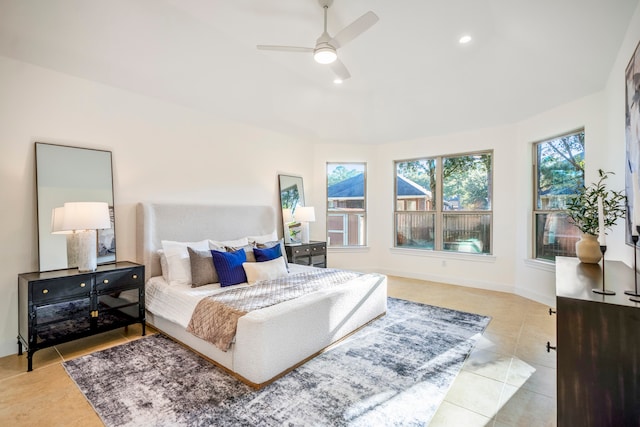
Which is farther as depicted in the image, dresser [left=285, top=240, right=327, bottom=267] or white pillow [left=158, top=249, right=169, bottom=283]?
dresser [left=285, top=240, right=327, bottom=267]

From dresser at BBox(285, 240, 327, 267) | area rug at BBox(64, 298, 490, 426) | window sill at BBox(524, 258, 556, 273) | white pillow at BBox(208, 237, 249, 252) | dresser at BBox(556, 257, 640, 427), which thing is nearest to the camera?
dresser at BBox(556, 257, 640, 427)

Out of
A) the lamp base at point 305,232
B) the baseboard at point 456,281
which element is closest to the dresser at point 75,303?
the lamp base at point 305,232

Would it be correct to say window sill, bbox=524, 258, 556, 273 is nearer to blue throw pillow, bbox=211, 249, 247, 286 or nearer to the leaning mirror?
blue throw pillow, bbox=211, 249, 247, 286

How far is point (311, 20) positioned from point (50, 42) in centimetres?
239

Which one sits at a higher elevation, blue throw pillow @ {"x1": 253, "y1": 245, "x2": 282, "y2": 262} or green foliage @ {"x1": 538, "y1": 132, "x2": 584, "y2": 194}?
green foliage @ {"x1": 538, "y1": 132, "x2": 584, "y2": 194}

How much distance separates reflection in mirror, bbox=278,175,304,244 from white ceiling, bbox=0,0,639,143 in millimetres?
1179

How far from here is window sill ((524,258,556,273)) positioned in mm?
4227

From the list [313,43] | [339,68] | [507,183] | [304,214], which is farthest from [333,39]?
[507,183]

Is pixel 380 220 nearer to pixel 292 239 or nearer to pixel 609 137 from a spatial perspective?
pixel 292 239

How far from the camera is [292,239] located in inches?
214

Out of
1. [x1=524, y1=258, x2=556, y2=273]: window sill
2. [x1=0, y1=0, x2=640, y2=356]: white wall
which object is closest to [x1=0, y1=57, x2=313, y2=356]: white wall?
[x1=0, y1=0, x2=640, y2=356]: white wall

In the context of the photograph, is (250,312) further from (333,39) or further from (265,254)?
(333,39)

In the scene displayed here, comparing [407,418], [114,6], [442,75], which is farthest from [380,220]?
[114,6]

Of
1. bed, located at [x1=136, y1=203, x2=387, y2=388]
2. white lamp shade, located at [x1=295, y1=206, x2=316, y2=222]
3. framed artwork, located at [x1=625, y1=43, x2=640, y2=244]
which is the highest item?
framed artwork, located at [x1=625, y1=43, x2=640, y2=244]
